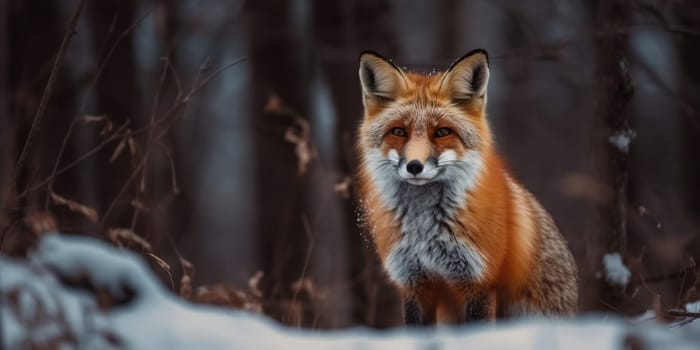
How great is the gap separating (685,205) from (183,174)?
7.90m

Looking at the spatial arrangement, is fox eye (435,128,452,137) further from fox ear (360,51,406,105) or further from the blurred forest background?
the blurred forest background

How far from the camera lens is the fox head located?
4258mm

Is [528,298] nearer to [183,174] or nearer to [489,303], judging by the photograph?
[489,303]

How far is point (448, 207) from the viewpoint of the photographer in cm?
445

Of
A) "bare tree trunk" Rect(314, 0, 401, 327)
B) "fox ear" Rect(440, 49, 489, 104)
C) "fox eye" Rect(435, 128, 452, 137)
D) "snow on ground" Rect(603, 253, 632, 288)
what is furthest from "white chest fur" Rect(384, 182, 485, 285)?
"bare tree trunk" Rect(314, 0, 401, 327)

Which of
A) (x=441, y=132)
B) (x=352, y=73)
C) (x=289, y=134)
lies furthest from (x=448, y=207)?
(x=352, y=73)

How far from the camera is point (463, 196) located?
4418mm

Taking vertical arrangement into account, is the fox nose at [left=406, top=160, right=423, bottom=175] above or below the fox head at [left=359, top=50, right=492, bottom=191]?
below

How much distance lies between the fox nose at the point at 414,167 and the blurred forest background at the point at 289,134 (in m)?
0.73

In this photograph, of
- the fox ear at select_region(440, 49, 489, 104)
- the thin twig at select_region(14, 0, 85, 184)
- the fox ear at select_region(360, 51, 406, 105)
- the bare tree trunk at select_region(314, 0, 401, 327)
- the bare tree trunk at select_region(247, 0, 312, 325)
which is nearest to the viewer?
the thin twig at select_region(14, 0, 85, 184)

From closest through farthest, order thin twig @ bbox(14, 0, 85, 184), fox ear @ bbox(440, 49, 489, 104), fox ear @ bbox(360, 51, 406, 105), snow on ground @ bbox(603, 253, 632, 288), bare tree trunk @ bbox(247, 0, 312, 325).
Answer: thin twig @ bbox(14, 0, 85, 184)
fox ear @ bbox(440, 49, 489, 104)
fox ear @ bbox(360, 51, 406, 105)
snow on ground @ bbox(603, 253, 632, 288)
bare tree trunk @ bbox(247, 0, 312, 325)

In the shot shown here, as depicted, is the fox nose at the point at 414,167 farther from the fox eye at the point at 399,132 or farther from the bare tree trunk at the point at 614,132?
the bare tree trunk at the point at 614,132

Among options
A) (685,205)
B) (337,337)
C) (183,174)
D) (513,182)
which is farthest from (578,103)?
(337,337)

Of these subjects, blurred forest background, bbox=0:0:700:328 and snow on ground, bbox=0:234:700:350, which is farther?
blurred forest background, bbox=0:0:700:328
